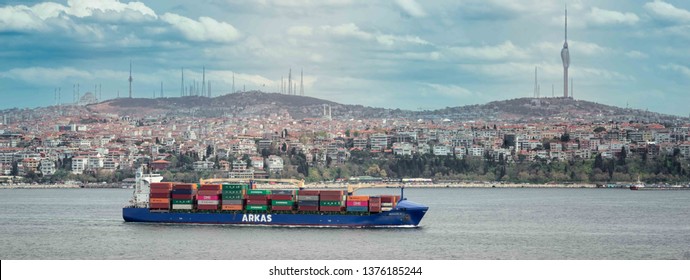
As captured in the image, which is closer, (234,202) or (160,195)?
(234,202)

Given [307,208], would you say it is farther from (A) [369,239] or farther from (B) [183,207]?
(B) [183,207]

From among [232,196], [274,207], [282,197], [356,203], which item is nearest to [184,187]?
[232,196]

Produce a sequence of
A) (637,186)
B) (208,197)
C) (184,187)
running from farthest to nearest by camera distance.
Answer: (637,186) → (184,187) → (208,197)

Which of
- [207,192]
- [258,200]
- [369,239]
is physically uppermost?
[207,192]

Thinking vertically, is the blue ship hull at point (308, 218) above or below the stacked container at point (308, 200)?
below

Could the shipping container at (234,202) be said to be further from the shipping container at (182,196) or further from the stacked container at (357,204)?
the stacked container at (357,204)

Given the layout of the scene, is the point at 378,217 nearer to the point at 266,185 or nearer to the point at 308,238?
the point at 308,238

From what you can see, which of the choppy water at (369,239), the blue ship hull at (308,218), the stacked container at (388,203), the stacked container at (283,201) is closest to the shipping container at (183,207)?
the blue ship hull at (308,218)
